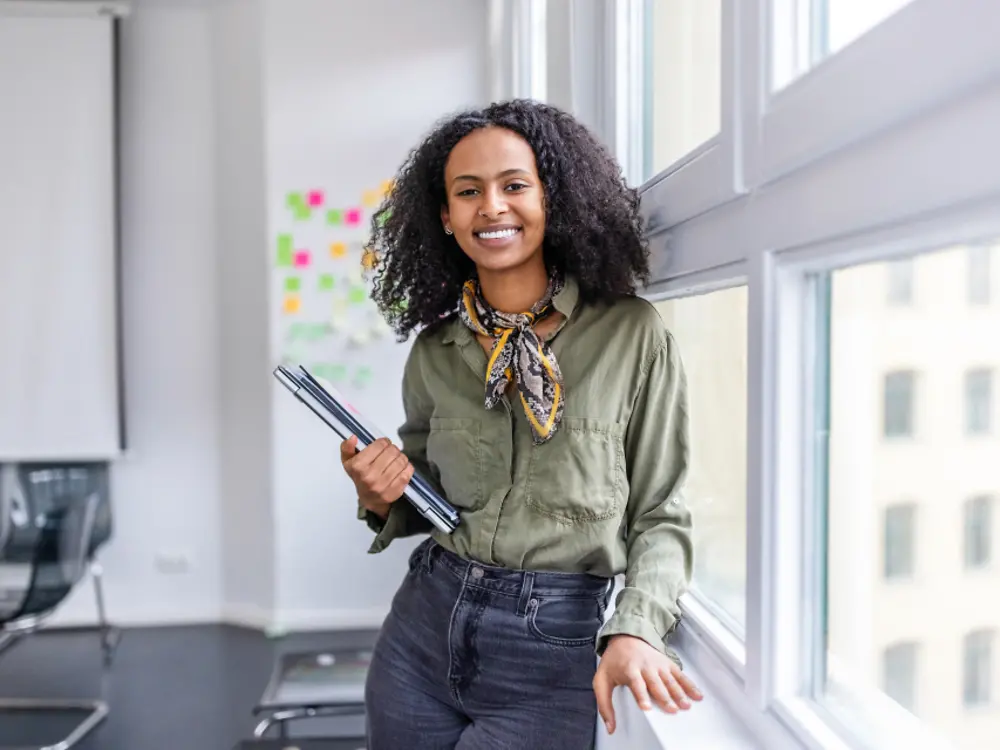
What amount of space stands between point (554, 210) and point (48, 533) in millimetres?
2483

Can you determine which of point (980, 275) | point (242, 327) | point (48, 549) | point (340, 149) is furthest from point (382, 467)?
point (242, 327)

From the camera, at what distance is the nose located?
3.59ft

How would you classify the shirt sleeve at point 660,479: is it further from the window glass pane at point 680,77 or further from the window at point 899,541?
the window glass pane at point 680,77

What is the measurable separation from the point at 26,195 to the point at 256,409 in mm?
1322

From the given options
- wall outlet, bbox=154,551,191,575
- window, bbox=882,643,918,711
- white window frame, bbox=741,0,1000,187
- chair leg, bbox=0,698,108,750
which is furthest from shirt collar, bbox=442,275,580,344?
wall outlet, bbox=154,551,191,575

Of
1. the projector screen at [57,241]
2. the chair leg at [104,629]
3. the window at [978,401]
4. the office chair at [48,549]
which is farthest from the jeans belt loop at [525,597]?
the projector screen at [57,241]

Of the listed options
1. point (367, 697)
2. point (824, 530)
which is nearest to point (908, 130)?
point (824, 530)

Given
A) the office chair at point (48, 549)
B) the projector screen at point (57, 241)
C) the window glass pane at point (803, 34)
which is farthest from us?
the projector screen at point (57, 241)

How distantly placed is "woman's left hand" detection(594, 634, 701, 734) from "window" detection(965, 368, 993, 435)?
13.2 inches

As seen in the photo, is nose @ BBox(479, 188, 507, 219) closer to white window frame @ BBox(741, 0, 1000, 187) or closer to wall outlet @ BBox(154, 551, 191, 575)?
white window frame @ BBox(741, 0, 1000, 187)

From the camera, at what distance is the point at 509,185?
1109mm

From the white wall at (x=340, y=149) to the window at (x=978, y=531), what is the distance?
332cm

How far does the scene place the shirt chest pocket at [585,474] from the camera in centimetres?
105

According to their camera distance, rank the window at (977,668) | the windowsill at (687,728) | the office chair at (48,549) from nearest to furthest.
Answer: the window at (977,668)
the windowsill at (687,728)
the office chair at (48,549)
